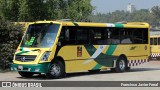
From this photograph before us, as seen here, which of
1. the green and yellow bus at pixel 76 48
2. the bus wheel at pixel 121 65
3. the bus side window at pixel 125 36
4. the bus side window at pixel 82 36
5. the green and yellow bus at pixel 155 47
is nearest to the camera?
the green and yellow bus at pixel 76 48

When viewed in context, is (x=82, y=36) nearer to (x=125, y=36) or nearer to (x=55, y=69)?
(x=55, y=69)

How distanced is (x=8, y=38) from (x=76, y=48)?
508 cm

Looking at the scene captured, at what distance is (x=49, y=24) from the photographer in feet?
61.5

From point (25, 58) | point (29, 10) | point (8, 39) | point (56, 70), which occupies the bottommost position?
point (56, 70)

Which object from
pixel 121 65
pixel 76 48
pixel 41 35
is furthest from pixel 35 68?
pixel 121 65

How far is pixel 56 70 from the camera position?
59.5 feet

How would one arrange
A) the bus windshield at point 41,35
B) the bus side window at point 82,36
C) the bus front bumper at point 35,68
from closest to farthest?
the bus front bumper at point 35,68 < the bus windshield at point 41,35 < the bus side window at point 82,36

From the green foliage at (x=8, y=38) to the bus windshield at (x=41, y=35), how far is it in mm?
3579

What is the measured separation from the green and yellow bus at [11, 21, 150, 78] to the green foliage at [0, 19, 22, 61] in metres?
3.53

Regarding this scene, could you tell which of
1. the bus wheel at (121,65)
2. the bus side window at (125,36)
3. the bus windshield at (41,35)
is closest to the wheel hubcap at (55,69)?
the bus windshield at (41,35)

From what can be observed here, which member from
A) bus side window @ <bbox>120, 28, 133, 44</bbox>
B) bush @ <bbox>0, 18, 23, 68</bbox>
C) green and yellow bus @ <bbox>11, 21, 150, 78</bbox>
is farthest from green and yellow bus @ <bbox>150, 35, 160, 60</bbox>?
bush @ <bbox>0, 18, 23, 68</bbox>

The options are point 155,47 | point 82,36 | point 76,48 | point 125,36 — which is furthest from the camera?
point 155,47

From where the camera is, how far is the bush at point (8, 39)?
22.3 meters

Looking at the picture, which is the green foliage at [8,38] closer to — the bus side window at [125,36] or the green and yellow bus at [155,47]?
the bus side window at [125,36]
